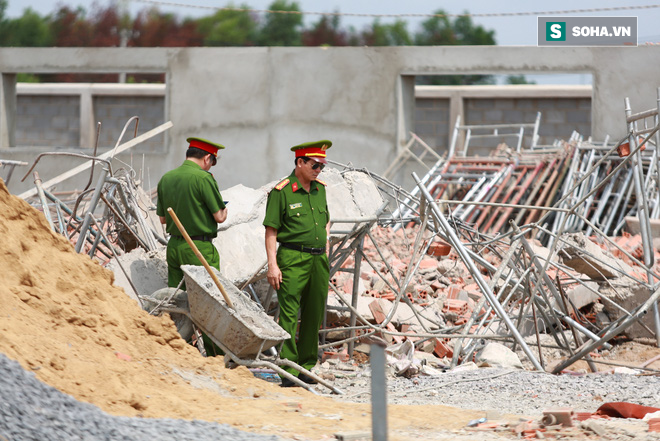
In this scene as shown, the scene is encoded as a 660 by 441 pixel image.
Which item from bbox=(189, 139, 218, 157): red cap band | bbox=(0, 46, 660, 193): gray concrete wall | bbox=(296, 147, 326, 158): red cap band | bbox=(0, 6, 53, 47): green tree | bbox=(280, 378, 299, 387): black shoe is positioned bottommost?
bbox=(280, 378, 299, 387): black shoe

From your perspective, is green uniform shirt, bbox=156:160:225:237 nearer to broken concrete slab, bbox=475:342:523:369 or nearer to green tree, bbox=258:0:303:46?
broken concrete slab, bbox=475:342:523:369

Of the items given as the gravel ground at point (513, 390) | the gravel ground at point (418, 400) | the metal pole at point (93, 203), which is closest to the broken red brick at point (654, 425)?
the gravel ground at point (418, 400)

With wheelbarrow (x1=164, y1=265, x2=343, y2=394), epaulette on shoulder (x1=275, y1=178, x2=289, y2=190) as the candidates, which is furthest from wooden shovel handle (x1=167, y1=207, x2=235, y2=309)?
epaulette on shoulder (x1=275, y1=178, x2=289, y2=190)

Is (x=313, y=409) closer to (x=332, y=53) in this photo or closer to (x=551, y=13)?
(x=332, y=53)

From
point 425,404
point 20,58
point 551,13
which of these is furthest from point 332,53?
point 425,404

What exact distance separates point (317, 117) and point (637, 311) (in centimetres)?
875

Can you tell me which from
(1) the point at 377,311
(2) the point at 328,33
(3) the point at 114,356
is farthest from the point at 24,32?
(3) the point at 114,356

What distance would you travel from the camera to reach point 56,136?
75.5ft

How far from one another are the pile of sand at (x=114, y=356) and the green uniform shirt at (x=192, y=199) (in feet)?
2.35

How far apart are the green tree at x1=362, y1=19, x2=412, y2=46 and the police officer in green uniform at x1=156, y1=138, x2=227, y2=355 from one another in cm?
5829

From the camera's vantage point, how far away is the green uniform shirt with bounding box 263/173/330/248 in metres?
6.58

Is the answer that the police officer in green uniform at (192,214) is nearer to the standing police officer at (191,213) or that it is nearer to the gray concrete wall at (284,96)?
the standing police officer at (191,213)

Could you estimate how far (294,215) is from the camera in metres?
6.59

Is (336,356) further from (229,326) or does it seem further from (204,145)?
(204,145)
